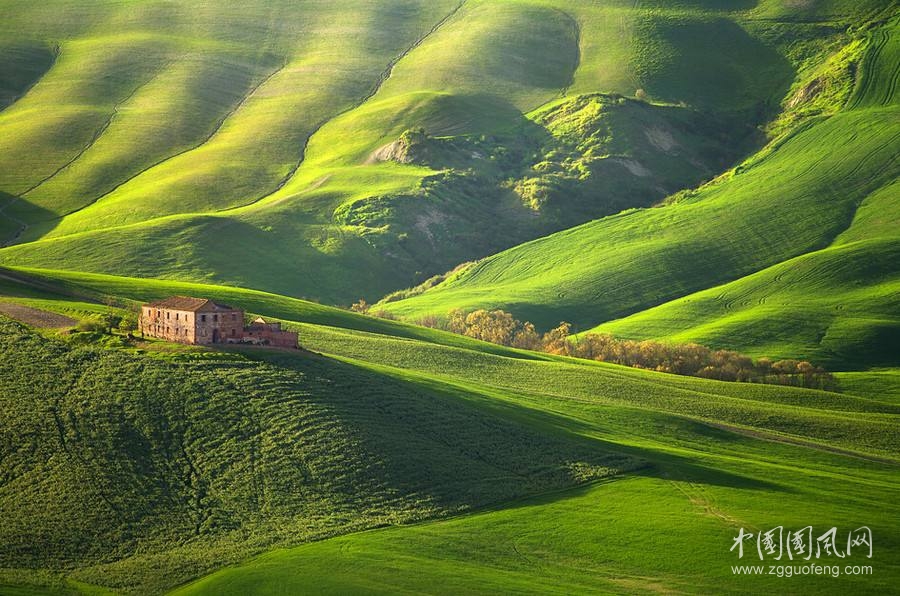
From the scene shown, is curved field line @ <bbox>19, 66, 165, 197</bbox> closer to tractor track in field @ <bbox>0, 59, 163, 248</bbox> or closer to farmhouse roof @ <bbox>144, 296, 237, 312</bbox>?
tractor track in field @ <bbox>0, 59, 163, 248</bbox>

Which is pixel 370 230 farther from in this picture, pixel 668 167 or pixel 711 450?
pixel 711 450

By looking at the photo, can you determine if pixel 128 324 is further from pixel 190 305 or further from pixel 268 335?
pixel 268 335

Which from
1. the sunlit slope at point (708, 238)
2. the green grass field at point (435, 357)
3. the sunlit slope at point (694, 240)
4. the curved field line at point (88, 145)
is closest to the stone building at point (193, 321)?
the green grass field at point (435, 357)

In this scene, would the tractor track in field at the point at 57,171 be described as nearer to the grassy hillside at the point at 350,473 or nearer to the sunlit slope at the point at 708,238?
the sunlit slope at the point at 708,238

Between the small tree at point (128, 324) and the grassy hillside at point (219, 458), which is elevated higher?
the small tree at point (128, 324)

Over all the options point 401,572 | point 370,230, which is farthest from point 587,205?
point 401,572

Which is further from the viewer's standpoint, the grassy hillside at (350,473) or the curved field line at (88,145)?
the curved field line at (88,145)

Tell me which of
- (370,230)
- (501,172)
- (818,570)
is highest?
(501,172)

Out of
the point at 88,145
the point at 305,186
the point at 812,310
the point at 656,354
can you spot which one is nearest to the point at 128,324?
the point at 656,354
